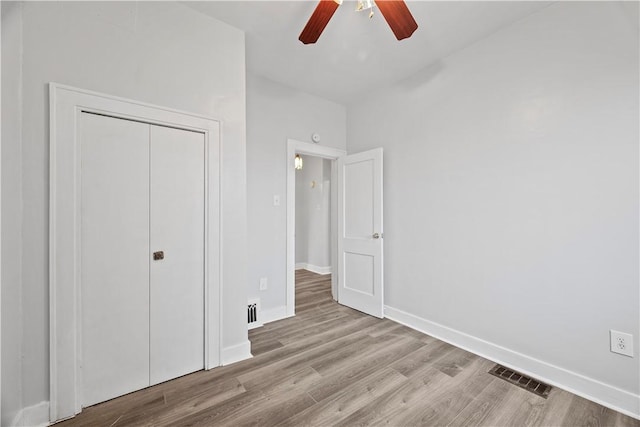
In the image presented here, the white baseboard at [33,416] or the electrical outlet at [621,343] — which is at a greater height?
the electrical outlet at [621,343]

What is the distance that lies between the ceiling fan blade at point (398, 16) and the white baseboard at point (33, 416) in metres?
3.00

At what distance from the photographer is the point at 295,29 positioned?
2.13 m

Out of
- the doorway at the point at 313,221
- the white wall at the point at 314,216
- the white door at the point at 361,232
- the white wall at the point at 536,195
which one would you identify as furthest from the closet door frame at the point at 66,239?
the white wall at the point at 314,216

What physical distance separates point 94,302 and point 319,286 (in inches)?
121

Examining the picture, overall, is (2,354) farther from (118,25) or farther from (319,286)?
(319,286)

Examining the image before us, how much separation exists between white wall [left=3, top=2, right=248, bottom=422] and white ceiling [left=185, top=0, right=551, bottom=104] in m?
0.28

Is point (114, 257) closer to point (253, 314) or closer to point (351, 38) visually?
point (253, 314)

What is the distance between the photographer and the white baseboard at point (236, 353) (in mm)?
2031

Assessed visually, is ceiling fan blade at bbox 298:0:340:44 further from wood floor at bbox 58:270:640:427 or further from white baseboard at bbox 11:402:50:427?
white baseboard at bbox 11:402:50:427

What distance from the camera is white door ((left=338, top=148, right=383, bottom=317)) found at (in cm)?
297

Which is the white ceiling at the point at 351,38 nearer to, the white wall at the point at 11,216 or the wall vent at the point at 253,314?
the white wall at the point at 11,216

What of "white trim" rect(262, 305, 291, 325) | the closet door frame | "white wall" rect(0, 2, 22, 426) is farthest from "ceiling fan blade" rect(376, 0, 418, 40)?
"white trim" rect(262, 305, 291, 325)

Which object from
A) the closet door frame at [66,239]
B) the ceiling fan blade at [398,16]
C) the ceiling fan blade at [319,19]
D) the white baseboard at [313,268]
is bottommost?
the white baseboard at [313,268]

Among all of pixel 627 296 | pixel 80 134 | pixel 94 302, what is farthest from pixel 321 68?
pixel 627 296
